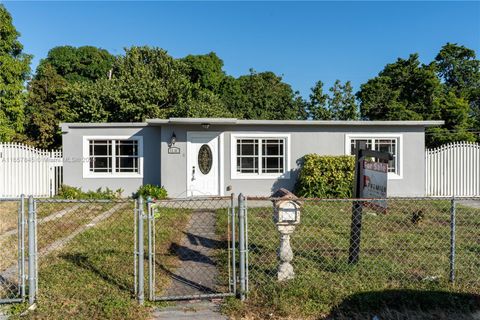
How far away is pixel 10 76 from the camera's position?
21984mm

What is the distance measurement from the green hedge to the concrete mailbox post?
27.6 feet

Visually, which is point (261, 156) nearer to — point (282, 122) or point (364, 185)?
point (282, 122)

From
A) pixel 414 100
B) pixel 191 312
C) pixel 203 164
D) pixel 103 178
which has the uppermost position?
pixel 414 100

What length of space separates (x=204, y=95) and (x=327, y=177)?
1573cm

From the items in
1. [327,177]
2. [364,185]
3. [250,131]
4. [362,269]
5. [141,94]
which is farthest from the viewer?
[141,94]

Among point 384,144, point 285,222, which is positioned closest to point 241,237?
point 285,222

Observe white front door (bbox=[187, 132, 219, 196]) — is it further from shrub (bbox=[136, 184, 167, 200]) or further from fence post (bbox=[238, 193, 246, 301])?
fence post (bbox=[238, 193, 246, 301])

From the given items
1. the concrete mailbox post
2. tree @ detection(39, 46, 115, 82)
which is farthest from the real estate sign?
tree @ detection(39, 46, 115, 82)

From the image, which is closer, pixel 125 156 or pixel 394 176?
pixel 125 156

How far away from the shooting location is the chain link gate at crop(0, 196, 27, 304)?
14.0 feet

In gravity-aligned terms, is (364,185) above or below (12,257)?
above

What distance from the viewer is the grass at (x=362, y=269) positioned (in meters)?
4.18

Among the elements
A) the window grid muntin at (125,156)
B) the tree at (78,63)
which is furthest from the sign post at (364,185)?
the tree at (78,63)

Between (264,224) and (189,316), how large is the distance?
16.4 feet
